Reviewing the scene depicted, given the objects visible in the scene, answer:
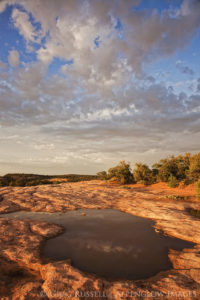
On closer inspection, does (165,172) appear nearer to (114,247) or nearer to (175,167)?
(175,167)

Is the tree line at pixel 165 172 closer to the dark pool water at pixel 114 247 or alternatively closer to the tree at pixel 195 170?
the tree at pixel 195 170

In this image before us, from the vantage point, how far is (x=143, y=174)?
38.3 metres

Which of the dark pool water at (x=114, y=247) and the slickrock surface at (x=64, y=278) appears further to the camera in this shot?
the dark pool water at (x=114, y=247)

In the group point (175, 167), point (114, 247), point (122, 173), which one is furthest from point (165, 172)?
point (114, 247)

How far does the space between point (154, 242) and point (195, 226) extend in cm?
431

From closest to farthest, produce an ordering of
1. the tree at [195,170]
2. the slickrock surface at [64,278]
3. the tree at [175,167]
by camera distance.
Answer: the slickrock surface at [64,278] < the tree at [195,170] < the tree at [175,167]

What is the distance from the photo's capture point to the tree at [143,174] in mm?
37669

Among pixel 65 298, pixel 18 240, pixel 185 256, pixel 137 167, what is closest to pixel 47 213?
→ pixel 18 240

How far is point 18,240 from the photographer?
8.23 m

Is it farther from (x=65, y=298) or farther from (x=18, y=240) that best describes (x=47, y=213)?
(x=65, y=298)

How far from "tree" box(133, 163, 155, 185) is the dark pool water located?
26.9 m

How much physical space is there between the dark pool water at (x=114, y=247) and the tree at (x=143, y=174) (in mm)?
26932

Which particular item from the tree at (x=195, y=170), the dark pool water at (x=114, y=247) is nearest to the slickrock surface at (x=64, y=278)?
the dark pool water at (x=114, y=247)

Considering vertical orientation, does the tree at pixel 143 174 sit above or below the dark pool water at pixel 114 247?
above
